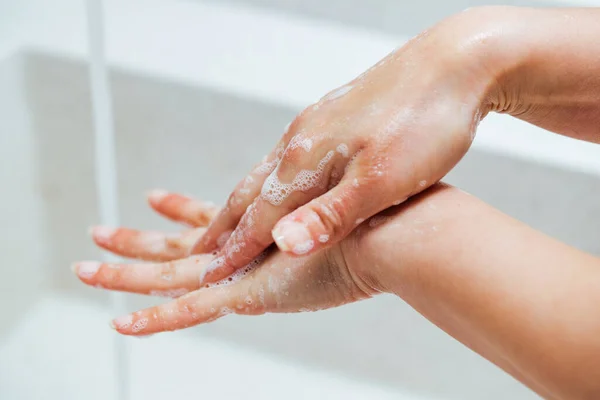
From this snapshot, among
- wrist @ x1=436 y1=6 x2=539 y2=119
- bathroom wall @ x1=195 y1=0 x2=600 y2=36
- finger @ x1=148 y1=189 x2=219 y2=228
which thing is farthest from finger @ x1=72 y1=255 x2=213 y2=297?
bathroom wall @ x1=195 y1=0 x2=600 y2=36

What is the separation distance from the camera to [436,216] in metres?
0.59

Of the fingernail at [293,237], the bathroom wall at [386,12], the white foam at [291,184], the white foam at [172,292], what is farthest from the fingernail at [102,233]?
the bathroom wall at [386,12]

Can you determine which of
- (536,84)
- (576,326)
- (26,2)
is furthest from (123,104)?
(576,326)

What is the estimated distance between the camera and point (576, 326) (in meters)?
0.47

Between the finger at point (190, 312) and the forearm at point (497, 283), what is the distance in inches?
5.8

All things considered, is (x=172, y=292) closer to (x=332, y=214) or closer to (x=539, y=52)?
(x=332, y=214)

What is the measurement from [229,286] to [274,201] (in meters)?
0.12

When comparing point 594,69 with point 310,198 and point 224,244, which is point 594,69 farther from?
point 224,244

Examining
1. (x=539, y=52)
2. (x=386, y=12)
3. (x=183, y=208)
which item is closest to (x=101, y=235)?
(x=183, y=208)

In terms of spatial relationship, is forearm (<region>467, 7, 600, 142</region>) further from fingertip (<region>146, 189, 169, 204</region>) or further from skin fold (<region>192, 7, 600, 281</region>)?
fingertip (<region>146, 189, 169, 204</region>)

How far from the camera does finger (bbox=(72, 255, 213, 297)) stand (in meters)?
0.78

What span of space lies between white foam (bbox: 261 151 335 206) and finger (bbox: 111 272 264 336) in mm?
105

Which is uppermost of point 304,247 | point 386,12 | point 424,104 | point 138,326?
point 386,12

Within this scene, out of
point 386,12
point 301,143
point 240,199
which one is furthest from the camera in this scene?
point 386,12
